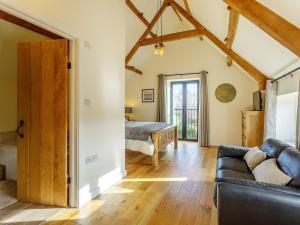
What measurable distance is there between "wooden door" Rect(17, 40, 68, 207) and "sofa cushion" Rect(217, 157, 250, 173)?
2.10 metres

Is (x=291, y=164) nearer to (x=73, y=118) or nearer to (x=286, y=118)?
(x=73, y=118)

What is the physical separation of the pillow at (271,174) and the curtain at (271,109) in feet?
7.06

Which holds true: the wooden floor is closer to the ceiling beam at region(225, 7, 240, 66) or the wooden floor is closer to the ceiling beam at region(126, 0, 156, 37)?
the ceiling beam at region(225, 7, 240, 66)

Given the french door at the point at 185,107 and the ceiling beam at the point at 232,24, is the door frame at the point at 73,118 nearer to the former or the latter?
the ceiling beam at the point at 232,24

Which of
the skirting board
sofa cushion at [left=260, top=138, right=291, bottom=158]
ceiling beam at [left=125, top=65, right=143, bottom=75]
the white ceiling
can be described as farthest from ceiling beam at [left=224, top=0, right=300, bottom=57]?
ceiling beam at [left=125, top=65, right=143, bottom=75]

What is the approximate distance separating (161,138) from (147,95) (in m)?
2.77

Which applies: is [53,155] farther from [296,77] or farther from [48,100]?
[296,77]

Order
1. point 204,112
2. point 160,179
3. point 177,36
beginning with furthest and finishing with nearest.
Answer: point 204,112
point 177,36
point 160,179

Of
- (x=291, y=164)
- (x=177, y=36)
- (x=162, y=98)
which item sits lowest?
(x=291, y=164)

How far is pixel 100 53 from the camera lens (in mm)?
2730

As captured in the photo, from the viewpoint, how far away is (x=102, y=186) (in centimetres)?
282

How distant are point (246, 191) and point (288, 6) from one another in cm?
178

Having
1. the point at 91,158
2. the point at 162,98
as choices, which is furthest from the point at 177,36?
the point at 91,158

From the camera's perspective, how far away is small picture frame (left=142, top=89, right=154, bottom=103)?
688 centimetres
